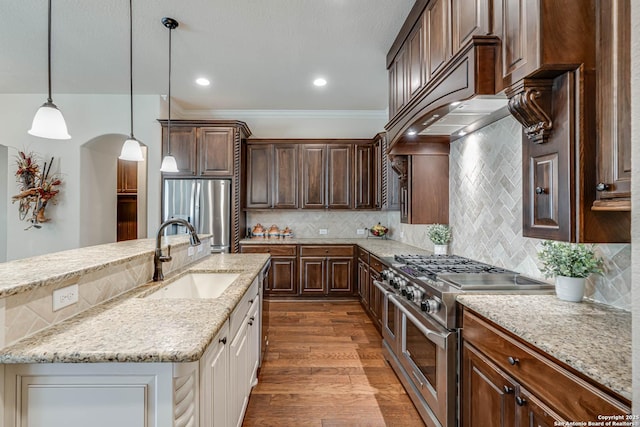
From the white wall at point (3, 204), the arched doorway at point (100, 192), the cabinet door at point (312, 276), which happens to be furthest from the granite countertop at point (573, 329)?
the white wall at point (3, 204)

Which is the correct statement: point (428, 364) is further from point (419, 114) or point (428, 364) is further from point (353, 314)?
point (353, 314)

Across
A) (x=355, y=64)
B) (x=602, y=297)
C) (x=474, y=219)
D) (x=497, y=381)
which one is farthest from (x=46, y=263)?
(x=355, y=64)

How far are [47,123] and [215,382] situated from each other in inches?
63.0

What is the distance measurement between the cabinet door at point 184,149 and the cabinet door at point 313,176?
1581mm

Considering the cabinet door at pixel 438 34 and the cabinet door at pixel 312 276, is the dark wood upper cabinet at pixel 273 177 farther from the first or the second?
the cabinet door at pixel 438 34

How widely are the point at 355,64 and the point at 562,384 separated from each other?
10.8 ft

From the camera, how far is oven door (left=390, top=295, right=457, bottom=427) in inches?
64.9

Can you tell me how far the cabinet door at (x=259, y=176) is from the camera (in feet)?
15.8

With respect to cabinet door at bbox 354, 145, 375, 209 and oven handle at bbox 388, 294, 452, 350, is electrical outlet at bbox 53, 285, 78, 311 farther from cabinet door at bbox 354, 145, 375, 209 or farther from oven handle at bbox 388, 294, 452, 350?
cabinet door at bbox 354, 145, 375, 209

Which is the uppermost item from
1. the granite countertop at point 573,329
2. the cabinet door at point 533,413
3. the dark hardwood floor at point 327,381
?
the granite countertop at point 573,329

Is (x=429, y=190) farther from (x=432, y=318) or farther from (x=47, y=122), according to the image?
(x=47, y=122)

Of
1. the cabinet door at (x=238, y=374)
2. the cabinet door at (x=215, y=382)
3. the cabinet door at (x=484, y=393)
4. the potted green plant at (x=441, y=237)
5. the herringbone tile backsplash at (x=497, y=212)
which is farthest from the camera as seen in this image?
the potted green plant at (x=441, y=237)

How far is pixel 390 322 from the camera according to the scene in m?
2.68

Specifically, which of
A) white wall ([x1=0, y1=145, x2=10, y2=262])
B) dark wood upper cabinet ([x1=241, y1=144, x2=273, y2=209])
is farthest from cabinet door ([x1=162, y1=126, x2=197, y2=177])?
white wall ([x1=0, y1=145, x2=10, y2=262])
